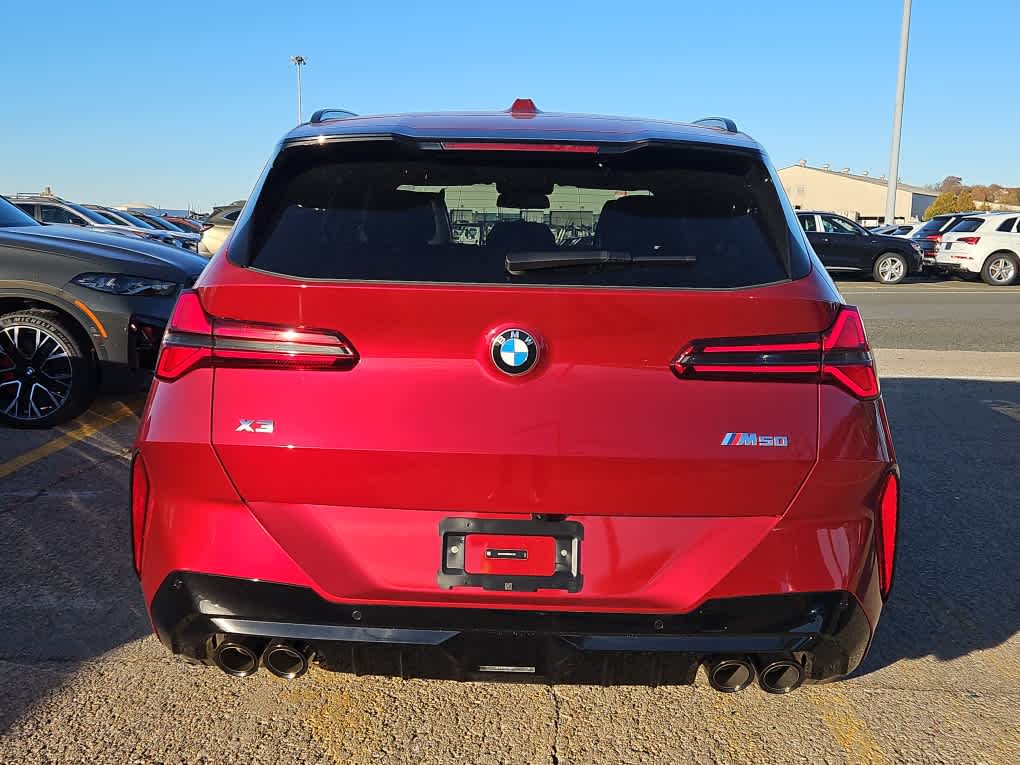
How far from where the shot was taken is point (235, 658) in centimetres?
230

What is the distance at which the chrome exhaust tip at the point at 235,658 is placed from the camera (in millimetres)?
2258

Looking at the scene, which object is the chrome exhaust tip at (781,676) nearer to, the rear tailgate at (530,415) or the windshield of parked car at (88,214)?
the rear tailgate at (530,415)

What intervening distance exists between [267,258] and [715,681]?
1554mm

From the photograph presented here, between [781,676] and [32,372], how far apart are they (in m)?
5.36

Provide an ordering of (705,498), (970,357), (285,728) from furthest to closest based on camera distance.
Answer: (970,357), (285,728), (705,498)

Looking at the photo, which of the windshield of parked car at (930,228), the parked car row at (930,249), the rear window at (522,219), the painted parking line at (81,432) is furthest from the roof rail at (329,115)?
the windshield of parked car at (930,228)

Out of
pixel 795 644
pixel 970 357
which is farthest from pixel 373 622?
pixel 970 357

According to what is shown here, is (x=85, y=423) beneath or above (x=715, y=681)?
beneath

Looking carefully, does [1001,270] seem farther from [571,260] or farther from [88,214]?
[571,260]

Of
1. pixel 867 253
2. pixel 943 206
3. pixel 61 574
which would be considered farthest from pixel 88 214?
pixel 943 206

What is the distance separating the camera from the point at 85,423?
6.26 m

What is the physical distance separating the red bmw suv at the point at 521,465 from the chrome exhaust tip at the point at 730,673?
0.02m

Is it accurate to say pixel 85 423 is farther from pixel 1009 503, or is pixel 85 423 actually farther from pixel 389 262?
pixel 1009 503

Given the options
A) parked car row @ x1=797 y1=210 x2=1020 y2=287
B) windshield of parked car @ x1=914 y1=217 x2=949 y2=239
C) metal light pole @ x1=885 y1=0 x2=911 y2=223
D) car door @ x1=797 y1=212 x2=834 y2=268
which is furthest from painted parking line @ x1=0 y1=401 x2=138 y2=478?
metal light pole @ x1=885 y1=0 x2=911 y2=223
